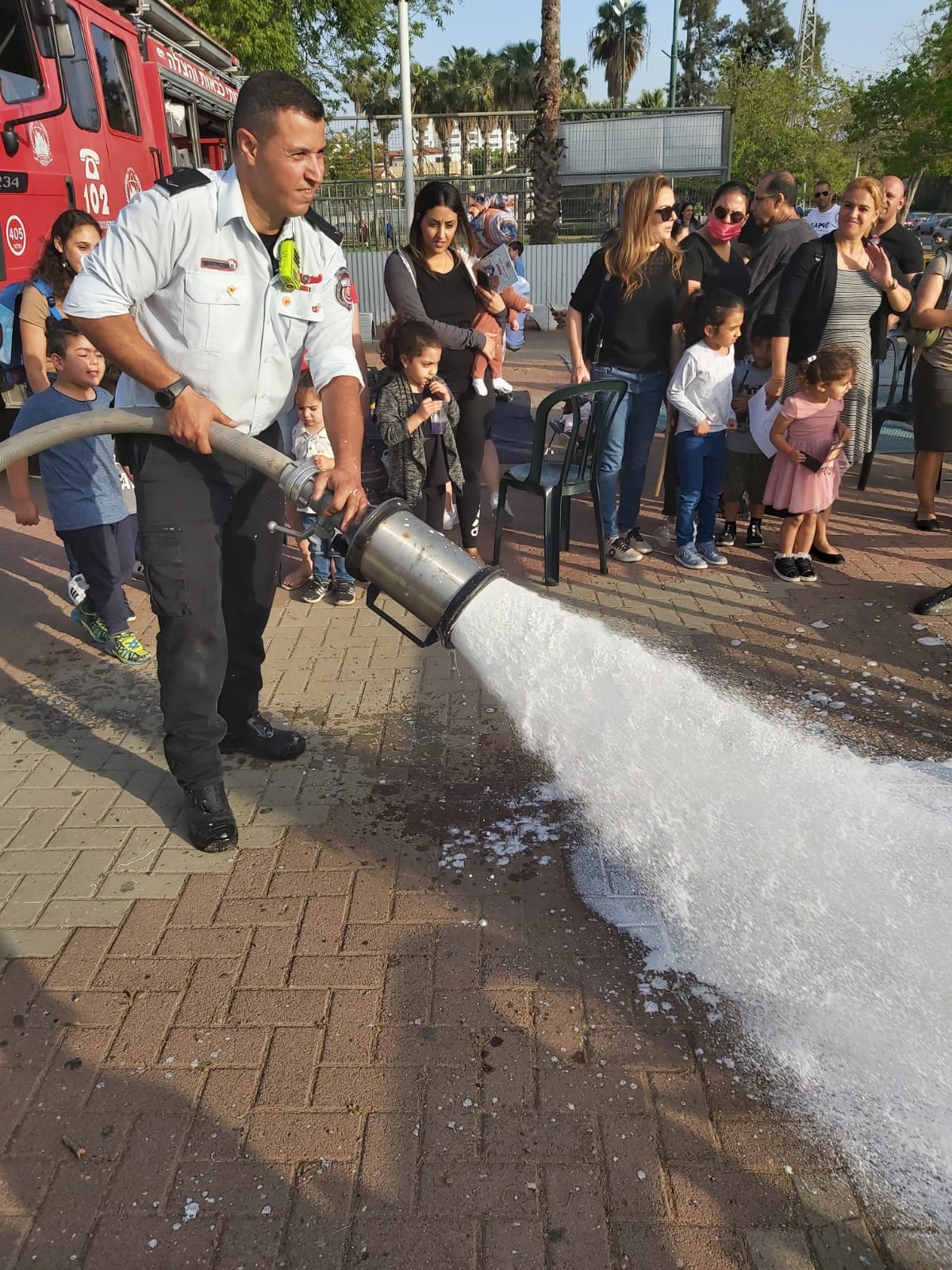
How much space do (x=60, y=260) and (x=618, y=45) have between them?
65.9 metres

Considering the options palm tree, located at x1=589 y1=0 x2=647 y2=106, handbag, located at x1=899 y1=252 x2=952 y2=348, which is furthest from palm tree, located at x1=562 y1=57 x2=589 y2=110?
handbag, located at x1=899 y1=252 x2=952 y2=348

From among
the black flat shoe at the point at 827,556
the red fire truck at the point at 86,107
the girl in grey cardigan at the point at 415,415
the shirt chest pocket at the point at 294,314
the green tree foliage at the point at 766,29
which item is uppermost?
the green tree foliage at the point at 766,29

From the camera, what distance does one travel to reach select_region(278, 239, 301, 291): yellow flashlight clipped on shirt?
9.60 feet

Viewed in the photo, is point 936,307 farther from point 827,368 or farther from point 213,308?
point 213,308

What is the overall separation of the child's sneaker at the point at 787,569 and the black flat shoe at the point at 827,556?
0.36 metres

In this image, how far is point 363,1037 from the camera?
248cm

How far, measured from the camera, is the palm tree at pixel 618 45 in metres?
57.6

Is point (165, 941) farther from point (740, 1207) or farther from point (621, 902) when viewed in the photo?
point (740, 1207)

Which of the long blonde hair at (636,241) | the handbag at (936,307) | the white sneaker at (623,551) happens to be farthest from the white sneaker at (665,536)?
the handbag at (936,307)

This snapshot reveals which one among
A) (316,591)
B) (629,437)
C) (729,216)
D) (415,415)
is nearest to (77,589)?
(316,591)

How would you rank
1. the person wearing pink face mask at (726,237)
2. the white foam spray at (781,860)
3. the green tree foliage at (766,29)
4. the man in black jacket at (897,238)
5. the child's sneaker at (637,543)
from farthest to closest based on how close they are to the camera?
the green tree foliage at (766,29)
the man in black jacket at (897,238)
the person wearing pink face mask at (726,237)
the child's sneaker at (637,543)
the white foam spray at (781,860)

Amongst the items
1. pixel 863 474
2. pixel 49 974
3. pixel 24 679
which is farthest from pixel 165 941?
pixel 863 474

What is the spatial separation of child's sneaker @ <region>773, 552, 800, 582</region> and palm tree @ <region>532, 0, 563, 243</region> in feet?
53.7

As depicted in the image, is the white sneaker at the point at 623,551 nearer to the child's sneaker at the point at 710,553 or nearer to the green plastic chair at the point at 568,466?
the green plastic chair at the point at 568,466
